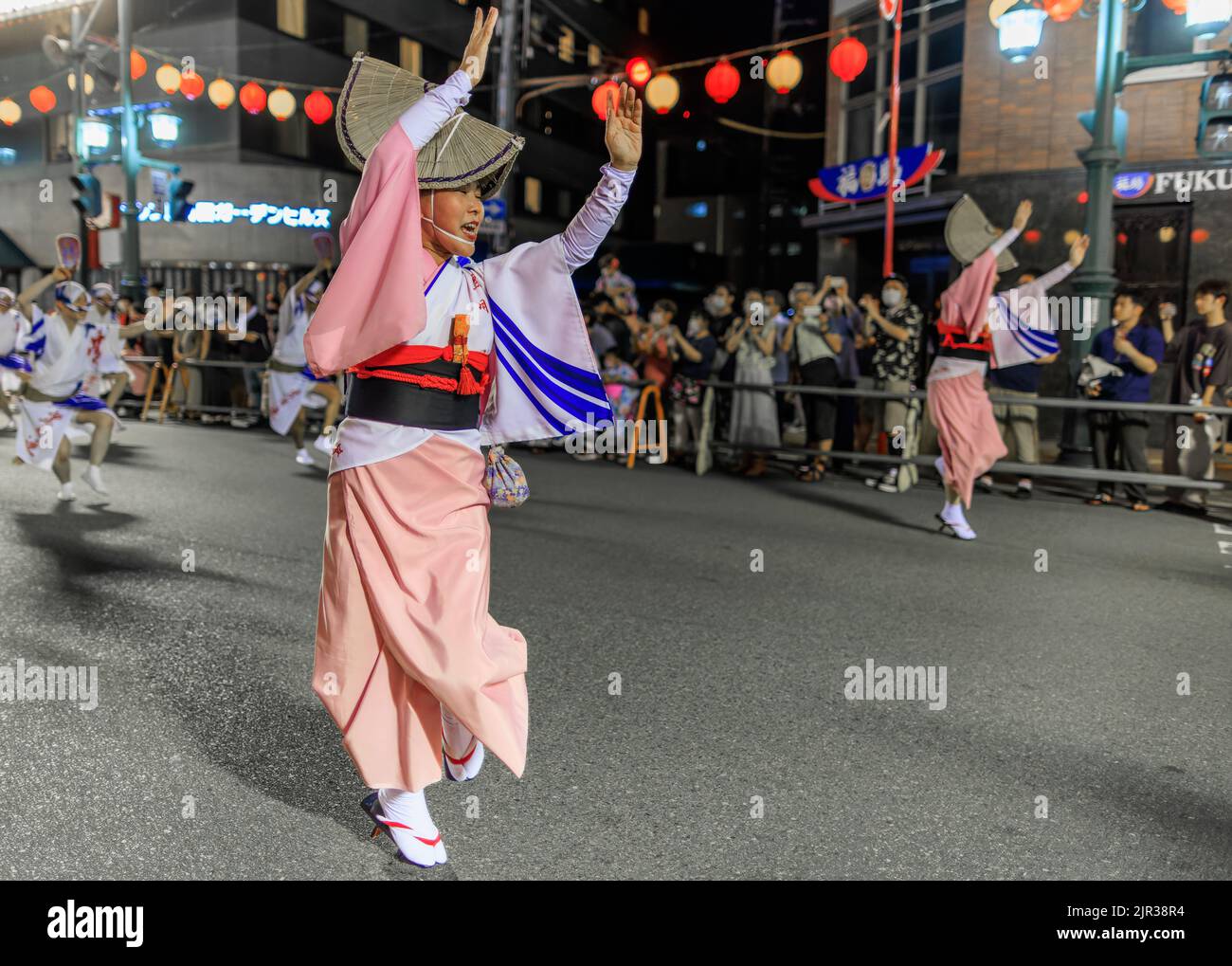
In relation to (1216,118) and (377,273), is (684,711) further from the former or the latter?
(1216,118)

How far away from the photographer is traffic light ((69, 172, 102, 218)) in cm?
1928

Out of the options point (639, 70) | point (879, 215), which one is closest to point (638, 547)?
point (639, 70)

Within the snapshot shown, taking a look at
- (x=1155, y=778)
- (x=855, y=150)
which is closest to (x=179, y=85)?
(x=855, y=150)

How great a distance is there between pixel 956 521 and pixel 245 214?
68.7 feet

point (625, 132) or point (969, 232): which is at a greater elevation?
point (969, 232)

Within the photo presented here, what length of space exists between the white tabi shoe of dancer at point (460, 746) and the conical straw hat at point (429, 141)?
5.10 ft

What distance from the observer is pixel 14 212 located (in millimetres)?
29266

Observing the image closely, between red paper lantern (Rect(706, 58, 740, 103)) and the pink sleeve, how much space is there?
453 inches

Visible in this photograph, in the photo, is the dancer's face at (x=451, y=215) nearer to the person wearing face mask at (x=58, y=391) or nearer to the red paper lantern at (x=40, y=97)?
the person wearing face mask at (x=58, y=391)

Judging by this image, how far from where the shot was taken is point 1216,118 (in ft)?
33.6

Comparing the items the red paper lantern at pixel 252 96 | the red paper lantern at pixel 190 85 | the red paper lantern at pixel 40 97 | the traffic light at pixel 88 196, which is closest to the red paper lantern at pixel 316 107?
the red paper lantern at pixel 252 96

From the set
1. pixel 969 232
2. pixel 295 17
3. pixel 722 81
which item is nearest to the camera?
pixel 969 232

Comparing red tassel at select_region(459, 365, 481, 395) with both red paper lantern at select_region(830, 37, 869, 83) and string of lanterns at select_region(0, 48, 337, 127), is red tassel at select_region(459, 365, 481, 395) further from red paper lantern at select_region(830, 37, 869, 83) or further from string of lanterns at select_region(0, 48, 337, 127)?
string of lanterns at select_region(0, 48, 337, 127)
